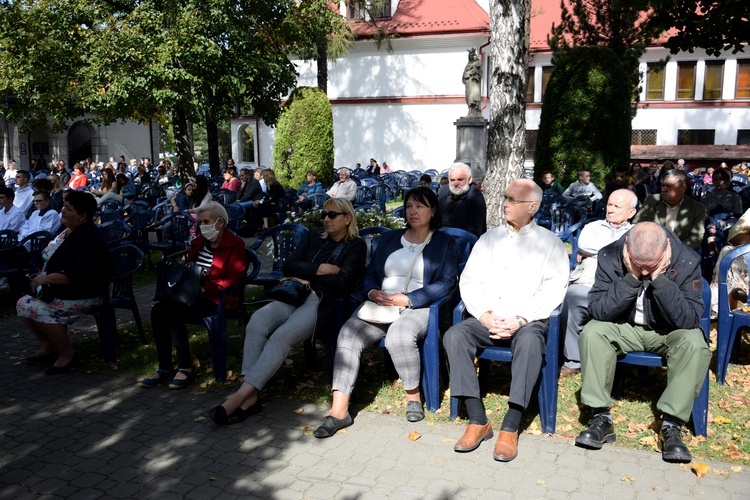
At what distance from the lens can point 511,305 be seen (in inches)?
180

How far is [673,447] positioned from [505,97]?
4.80 m

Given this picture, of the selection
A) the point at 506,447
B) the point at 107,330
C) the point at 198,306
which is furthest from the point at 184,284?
the point at 506,447

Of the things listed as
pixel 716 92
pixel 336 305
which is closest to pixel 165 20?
pixel 336 305

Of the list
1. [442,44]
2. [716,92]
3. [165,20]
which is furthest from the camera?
[716,92]

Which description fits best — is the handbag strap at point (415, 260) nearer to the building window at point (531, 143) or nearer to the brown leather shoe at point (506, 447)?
the brown leather shoe at point (506, 447)

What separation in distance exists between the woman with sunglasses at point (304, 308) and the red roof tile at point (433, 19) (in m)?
25.9

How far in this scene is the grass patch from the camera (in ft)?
13.8

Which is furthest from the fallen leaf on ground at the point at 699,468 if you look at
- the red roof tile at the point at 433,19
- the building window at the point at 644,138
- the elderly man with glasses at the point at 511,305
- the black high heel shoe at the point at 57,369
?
the building window at the point at 644,138

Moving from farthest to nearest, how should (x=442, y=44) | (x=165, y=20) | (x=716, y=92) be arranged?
(x=716, y=92) → (x=442, y=44) → (x=165, y=20)

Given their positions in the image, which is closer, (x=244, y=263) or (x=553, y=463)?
(x=553, y=463)

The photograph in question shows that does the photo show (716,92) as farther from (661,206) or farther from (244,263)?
(244,263)

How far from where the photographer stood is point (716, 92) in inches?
1319

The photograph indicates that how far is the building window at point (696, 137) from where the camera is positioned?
3366 centimetres

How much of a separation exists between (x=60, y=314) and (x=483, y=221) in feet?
13.0
